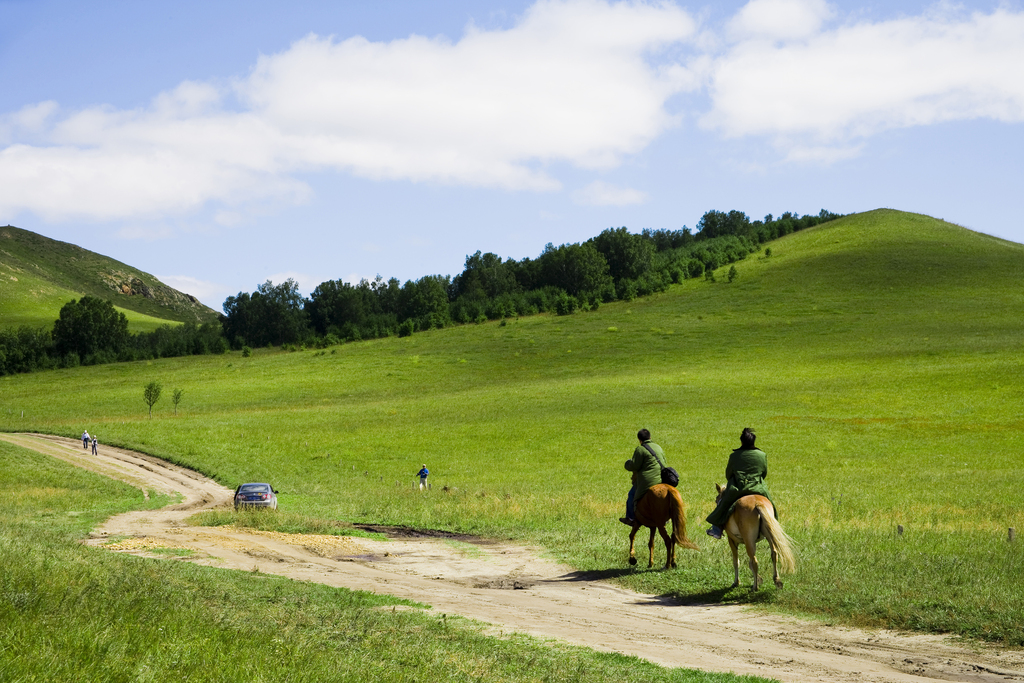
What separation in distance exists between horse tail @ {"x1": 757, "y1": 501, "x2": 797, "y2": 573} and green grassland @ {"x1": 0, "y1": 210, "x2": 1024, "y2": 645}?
0.46 meters

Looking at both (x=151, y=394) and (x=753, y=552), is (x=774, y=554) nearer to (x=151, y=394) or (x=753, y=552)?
(x=753, y=552)

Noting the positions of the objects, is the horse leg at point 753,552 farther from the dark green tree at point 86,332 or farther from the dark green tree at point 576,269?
the dark green tree at point 576,269

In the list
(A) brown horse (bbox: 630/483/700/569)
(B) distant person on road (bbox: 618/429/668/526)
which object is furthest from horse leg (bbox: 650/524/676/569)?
(B) distant person on road (bbox: 618/429/668/526)

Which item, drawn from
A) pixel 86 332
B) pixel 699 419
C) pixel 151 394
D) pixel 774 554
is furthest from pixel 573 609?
pixel 86 332

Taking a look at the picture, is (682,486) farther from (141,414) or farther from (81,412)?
(81,412)

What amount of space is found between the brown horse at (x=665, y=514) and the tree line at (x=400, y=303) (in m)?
101

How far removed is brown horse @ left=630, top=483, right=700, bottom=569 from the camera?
16578mm

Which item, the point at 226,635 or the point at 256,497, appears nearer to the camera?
the point at 226,635

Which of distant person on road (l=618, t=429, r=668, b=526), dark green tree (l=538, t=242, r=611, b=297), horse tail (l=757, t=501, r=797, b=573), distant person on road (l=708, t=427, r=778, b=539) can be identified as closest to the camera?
horse tail (l=757, t=501, r=797, b=573)

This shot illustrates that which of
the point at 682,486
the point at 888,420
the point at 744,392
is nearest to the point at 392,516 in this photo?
the point at 682,486

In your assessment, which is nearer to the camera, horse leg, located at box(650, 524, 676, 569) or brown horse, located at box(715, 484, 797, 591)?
brown horse, located at box(715, 484, 797, 591)

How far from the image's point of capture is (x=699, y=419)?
54906mm

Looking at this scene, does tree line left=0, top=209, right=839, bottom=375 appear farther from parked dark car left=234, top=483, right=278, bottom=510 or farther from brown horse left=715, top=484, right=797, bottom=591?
brown horse left=715, top=484, right=797, bottom=591

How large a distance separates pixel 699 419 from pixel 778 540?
137ft
